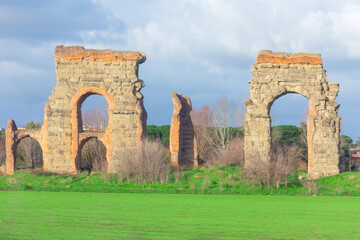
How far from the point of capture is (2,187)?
2325 cm

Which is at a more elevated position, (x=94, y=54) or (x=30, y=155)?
(x=94, y=54)

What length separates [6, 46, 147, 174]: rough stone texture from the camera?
2477cm

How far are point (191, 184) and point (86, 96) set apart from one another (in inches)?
272

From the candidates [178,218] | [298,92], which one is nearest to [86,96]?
[298,92]

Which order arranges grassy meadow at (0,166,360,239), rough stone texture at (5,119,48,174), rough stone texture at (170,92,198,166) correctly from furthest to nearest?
1. rough stone texture at (5,119,48,174)
2. rough stone texture at (170,92,198,166)
3. grassy meadow at (0,166,360,239)

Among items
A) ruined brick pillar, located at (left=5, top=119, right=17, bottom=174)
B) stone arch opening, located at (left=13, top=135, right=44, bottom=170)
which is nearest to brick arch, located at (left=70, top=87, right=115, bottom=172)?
ruined brick pillar, located at (left=5, top=119, right=17, bottom=174)

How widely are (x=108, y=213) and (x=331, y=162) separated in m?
12.7

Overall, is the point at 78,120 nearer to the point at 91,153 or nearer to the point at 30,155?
the point at 91,153

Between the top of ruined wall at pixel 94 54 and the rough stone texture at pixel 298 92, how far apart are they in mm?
5339

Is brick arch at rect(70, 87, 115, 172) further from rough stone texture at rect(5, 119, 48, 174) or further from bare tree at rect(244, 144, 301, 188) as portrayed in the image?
bare tree at rect(244, 144, 301, 188)

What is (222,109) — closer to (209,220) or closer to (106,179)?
(106,179)

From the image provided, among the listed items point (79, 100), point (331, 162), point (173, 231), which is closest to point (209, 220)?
point (173, 231)

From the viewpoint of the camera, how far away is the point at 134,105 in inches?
979

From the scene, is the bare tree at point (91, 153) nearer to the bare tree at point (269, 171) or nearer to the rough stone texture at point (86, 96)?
the rough stone texture at point (86, 96)
